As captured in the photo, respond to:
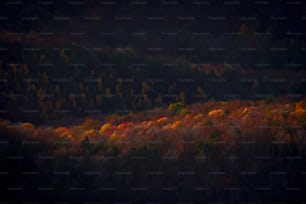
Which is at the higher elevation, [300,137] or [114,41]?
[114,41]

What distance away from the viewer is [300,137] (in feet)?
22.0

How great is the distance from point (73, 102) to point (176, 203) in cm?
707

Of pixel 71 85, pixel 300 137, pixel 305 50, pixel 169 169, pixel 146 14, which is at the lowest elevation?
pixel 169 169

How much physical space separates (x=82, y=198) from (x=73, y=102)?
6.67 metres

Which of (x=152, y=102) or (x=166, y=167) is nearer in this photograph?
(x=166, y=167)

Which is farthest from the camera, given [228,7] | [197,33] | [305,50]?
[197,33]

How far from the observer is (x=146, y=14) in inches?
714

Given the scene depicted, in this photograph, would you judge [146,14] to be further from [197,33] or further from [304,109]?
[304,109]

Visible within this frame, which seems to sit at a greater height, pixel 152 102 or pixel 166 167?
pixel 152 102

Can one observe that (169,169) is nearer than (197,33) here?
Yes

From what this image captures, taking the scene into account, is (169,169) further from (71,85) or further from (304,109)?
(71,85)

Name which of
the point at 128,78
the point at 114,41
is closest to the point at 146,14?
the point at 114,41

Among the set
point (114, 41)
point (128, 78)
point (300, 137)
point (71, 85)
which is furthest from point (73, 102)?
point (300, 137)

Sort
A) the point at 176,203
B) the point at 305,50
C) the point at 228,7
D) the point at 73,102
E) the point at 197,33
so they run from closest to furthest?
the point at 176,203, the point at 73,102, the point at 305,50, the point at 228,7, the point at 197,33
